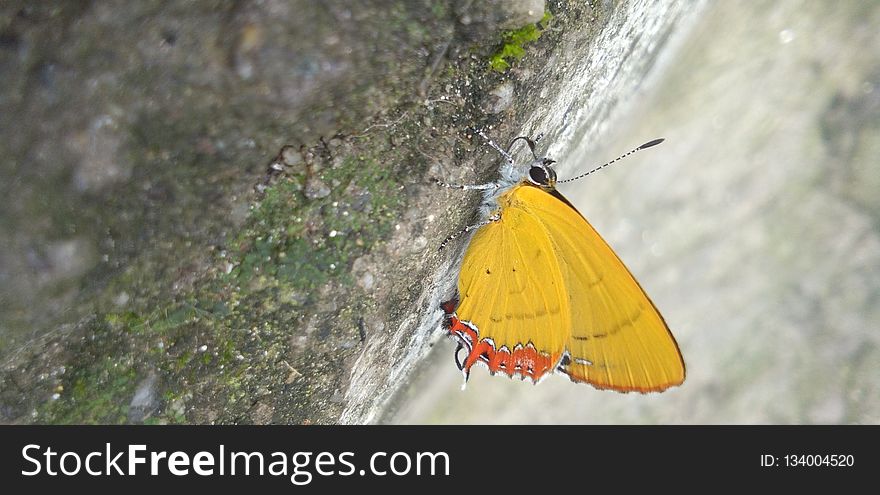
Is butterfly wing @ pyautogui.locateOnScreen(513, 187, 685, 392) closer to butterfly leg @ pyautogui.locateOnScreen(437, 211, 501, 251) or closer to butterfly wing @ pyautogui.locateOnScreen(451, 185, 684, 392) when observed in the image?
butterfly wing @ pyautogui.locateOnScreen(451, 185, 684, 392)

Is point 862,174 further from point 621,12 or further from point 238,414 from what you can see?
point 238,414

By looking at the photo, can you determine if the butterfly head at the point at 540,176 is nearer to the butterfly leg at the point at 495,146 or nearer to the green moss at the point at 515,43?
the butterfly leg at the point at 495,146

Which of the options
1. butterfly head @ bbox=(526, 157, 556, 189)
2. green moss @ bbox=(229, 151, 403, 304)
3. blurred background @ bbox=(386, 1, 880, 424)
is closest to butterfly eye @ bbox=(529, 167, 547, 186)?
butterfly head @ bbox=(526, 157, 556, 189)

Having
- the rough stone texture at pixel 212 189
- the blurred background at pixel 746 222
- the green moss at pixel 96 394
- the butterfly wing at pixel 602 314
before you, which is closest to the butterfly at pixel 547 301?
the butterfly wing at pixel 602 314

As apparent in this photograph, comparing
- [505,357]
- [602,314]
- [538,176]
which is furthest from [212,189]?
[602,314]

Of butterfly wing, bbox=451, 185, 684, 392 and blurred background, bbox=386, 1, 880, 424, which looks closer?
butterfly wing, bbox=451, 185, 684, 392

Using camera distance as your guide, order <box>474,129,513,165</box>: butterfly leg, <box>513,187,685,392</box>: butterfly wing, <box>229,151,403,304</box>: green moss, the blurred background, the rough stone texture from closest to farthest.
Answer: the rough stone texture → <box>229,151,403,304</box>: green moss → <box>474,129,513,165</box>: butterfly leg → <box>513,187,685,392</box>: butterfly wing → the blurred background

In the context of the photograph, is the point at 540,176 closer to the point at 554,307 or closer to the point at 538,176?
the point at 538,176
